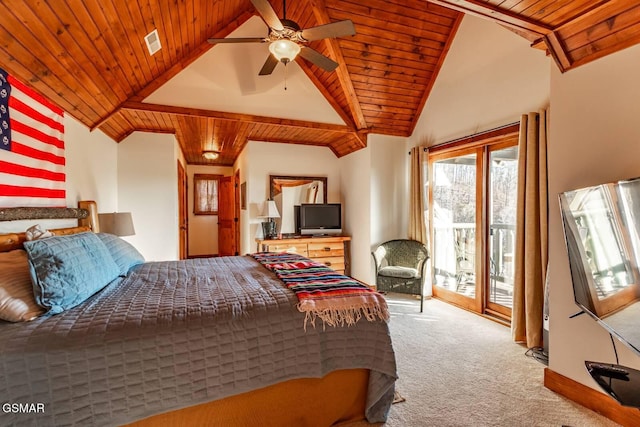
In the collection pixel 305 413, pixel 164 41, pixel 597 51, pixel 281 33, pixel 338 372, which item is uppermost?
pixel 164 41

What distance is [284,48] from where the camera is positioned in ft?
8.02

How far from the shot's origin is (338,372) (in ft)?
5.59

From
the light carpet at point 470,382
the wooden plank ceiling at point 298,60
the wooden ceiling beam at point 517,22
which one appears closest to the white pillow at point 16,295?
the wooden plank ceiling at point 298,60

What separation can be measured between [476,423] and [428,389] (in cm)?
37

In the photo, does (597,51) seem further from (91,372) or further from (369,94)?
(91,372)

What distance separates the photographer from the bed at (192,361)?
119 cm

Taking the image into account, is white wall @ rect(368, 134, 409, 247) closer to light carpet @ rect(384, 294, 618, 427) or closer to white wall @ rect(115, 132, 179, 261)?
light carpet @ rect(384, 294, 618, 427)

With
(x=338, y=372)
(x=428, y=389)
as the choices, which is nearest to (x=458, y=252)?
(x=428, y=389)

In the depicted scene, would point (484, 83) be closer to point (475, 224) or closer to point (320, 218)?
point (475, 224)

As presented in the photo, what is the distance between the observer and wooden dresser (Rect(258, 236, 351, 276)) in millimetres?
4574

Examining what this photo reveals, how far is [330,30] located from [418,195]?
260 centimetres

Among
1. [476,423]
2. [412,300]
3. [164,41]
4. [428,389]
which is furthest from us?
[412,300]

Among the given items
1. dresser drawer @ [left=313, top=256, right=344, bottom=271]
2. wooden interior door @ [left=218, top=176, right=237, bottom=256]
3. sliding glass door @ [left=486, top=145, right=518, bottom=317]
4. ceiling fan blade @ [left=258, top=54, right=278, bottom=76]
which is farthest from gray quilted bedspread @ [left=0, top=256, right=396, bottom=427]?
wooden interior door @ [left=218, top=176, right=237, bottom=256]

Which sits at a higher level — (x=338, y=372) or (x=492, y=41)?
(x=492, y=41)
